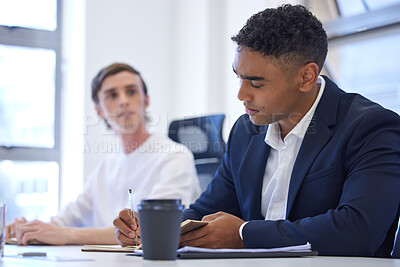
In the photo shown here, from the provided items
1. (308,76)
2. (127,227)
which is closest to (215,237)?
(127,227)

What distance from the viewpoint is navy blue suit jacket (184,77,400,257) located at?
130cm

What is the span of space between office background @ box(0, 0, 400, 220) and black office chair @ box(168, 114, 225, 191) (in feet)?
3.08

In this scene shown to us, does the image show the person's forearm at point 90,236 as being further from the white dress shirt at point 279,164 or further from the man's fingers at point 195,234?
the man's fingers at point 195,234

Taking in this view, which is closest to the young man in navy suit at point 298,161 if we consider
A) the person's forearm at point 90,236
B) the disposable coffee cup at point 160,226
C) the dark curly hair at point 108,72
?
the disposable coffee cup at point 160,226

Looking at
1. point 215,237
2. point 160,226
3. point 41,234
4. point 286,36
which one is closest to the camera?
point 160,226

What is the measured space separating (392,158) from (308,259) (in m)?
0.43

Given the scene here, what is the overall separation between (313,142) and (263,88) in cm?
23

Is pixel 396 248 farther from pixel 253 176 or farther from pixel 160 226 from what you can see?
pixel 160 226

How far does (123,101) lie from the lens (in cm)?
295

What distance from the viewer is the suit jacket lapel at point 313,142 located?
5.10 feet

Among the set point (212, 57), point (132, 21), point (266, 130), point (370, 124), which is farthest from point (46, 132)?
point (370, 124)

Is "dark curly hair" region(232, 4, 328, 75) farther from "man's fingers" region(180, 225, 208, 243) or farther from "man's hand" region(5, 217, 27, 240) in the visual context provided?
"man's hand" region(5, 217, 27, 240)

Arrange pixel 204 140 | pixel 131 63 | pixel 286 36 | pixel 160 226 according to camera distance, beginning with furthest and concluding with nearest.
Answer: pixel 131 63 < pixel 204 140 < pixel 286 36 < pixel 160 226

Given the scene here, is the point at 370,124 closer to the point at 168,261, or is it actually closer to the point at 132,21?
the point at 168,261
